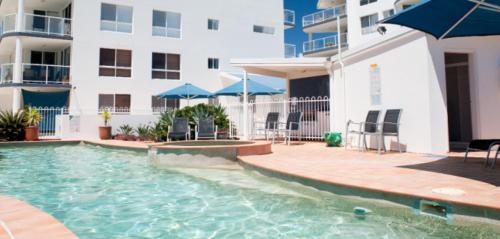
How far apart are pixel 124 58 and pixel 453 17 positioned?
69.8ft

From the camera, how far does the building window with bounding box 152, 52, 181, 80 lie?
24.0 metres

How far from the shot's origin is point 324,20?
36.2 metres

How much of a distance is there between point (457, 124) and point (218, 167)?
24.7 ft

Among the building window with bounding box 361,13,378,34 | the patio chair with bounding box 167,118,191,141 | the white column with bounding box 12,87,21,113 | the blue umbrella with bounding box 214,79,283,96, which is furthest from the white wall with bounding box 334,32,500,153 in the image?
the building window with bounding box 361,13,378,34

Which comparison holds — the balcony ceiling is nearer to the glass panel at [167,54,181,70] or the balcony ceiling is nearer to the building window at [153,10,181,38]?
the building window at [153,10,181,38]

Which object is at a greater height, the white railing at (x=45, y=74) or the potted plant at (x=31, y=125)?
the white railing at (x=45, y=74)

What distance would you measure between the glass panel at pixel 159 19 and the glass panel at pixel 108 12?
272cm

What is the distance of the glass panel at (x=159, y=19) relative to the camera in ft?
80.2

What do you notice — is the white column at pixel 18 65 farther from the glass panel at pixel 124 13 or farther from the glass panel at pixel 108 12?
the glass panel at pixel 124 13

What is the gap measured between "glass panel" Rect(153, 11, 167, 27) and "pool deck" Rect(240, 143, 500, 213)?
19.5 meters

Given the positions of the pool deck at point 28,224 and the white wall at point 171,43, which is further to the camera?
the white wall at point 171,43


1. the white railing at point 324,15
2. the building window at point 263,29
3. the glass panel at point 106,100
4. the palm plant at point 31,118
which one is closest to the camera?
the palm plant at point 31,118

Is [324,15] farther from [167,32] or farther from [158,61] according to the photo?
[158,61]

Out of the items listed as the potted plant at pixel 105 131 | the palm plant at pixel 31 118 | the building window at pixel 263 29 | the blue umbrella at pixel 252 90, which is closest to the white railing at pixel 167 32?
the building window at pixel 263 29
